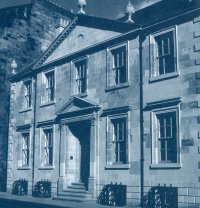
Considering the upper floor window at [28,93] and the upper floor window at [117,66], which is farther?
the upper floor window at [28,93]

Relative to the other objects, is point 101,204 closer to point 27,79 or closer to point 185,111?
point 185,111

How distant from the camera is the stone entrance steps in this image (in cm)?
1708

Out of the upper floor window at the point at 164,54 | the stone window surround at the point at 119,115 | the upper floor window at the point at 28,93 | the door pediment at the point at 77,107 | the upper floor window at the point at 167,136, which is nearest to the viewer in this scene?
the upper floor window at the point at 167,136

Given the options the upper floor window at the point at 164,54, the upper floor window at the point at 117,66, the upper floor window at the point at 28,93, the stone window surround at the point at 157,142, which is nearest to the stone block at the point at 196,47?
the upper floor window at the point at 164,54

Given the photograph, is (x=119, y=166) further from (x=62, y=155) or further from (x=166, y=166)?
(x=62, y=155)

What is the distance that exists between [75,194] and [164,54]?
8408 millimetres

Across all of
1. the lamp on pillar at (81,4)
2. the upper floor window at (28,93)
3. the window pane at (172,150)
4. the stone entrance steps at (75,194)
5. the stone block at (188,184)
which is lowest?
the stone entrance steps at (75,194)

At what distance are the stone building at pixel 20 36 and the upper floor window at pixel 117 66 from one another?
314 inches

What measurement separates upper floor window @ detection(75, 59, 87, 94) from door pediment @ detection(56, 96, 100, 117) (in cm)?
71

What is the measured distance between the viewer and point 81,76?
1970 cm

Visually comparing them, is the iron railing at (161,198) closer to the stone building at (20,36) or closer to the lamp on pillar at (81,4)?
the lamp on pillar at (81,4)

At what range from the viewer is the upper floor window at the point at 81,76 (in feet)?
63.6

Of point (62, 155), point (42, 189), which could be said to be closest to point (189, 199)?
point (62, 155)

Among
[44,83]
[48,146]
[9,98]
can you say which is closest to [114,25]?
[44,83]
